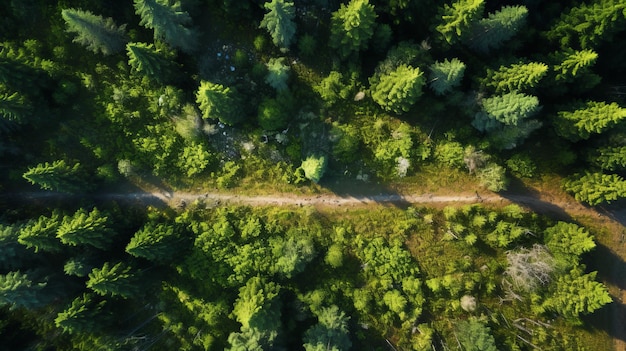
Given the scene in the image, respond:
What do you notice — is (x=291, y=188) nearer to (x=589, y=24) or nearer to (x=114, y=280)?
(x=114, y=280)

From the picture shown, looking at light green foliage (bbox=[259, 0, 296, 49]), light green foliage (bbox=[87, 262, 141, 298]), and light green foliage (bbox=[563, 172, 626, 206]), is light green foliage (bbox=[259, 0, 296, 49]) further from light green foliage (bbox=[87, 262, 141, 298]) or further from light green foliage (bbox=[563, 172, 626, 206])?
light green foliage (bbox=[563, 172, 626, 206])

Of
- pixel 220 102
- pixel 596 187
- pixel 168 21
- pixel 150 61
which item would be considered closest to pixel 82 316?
pixel 220 102

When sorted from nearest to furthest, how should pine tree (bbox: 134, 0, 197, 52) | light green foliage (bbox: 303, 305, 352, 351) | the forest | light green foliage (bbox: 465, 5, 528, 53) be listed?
light green foliage (bbox: 465, 5, 528, 53)
pine tree (bbox: 134, 0, 197, 52)
light green foliage (bbox: 303, 305, 352, 351)
the forest

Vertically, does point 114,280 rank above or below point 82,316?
above

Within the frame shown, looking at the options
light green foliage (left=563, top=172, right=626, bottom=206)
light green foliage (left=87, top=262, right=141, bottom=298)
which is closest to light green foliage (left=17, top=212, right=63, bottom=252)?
light green foliage (left=87, top=262, right=141, bottom=298)

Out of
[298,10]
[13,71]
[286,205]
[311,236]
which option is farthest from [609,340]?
[13,71]

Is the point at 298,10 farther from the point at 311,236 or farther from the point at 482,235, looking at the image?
the point at 482,235
